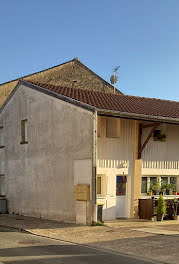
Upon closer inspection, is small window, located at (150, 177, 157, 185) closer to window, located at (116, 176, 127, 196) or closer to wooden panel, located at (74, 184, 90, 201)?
window, located at (116, 176, 127, 196)

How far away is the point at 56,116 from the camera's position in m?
17.3

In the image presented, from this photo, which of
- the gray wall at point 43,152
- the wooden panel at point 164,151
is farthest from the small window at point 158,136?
the gray wall at point 43,152

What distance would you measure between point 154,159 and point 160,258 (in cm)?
901

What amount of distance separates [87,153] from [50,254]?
636 cm

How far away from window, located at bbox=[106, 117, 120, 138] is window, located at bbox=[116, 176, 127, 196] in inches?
75.4

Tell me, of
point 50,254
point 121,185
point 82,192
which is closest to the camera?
point 50,254

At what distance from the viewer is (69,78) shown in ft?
94.0

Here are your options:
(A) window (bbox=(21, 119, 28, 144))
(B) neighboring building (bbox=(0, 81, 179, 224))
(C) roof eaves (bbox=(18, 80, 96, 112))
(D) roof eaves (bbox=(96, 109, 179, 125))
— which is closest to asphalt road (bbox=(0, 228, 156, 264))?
(B) neighboring building (bbox=(0, 81, 179, 224))

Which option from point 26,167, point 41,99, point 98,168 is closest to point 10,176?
point 26,167

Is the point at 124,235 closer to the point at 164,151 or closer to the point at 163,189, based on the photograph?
the point at 163,189

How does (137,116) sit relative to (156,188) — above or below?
above

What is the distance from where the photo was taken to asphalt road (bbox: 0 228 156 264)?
8.77 m

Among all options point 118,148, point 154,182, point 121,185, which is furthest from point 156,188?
point 118,148

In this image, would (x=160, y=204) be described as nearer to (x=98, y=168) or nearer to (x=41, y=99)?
(x=98, y=168)
